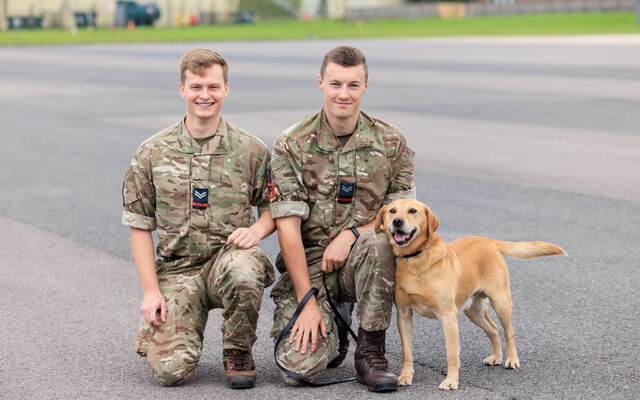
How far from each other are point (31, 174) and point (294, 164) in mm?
Result: 7014

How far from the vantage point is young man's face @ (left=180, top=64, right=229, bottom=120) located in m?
4.70

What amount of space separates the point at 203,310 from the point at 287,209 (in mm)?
656

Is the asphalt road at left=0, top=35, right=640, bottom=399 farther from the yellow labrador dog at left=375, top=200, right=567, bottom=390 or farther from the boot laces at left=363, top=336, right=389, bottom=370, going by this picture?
the yellow labrador dog at left=375, top=200, right=567, bottom=390

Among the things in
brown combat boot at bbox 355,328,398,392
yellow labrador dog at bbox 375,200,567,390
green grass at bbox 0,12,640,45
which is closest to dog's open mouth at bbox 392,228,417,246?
yellow labrador dog at bbox 375,200,567,390

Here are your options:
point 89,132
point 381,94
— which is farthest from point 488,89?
point 89,132

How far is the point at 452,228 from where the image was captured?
8016mm

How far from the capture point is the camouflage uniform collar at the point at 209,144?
15.7 ft

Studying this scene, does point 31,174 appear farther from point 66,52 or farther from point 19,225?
point 66,52

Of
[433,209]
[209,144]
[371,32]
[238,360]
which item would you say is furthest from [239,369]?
[371,32]

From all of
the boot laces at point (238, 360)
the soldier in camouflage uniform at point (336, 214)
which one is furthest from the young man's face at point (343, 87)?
the boot laces at point (238, 360)

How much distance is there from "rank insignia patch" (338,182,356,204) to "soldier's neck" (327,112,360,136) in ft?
0.83

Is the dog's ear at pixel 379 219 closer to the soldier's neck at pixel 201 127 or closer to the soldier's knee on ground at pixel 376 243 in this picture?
the soldier's knee on ground at pixel 376 243

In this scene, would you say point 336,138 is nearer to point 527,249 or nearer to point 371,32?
point 527,249

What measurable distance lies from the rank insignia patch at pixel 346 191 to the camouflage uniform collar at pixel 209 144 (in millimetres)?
601
